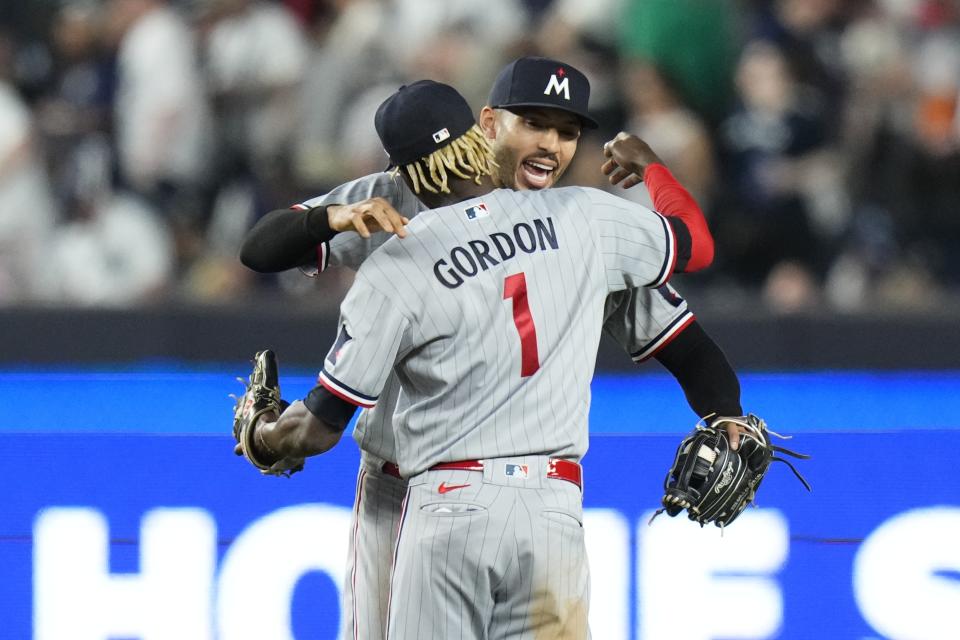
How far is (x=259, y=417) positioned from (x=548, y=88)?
978mm

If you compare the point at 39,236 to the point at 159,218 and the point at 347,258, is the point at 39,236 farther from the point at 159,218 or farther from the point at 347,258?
the point at 347,258

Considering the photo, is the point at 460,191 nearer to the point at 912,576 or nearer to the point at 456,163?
the point at 456,163

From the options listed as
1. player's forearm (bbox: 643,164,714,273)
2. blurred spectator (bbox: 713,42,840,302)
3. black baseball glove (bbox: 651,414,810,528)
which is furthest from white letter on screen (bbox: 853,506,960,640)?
blurred spectator (bbox: 713,42,840,302)

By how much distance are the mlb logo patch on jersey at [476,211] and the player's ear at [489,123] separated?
1.52 feet

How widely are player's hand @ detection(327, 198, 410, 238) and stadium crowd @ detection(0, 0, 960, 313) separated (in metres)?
3.92

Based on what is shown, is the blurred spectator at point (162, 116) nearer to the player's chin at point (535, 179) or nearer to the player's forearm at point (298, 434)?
the player's chin at point (535, 179)

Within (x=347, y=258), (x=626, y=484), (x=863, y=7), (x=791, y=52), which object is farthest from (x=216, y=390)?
(x=863, y=7)

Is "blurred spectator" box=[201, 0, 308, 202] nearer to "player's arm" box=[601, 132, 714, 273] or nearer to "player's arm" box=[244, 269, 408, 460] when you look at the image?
"player's arm" box=[601, 132, 714, 273]

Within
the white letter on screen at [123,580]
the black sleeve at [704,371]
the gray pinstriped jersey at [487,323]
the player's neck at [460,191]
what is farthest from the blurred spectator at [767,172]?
the player's neck at [460,191]

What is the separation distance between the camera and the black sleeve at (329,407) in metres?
3.09

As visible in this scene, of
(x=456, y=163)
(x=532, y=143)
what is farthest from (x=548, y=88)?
(x=456, y=163)

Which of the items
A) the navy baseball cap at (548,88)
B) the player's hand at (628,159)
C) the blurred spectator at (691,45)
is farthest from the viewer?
the blurred spectator at (691,45)

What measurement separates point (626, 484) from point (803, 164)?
3.18m

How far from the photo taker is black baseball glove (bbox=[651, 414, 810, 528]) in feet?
11.3
